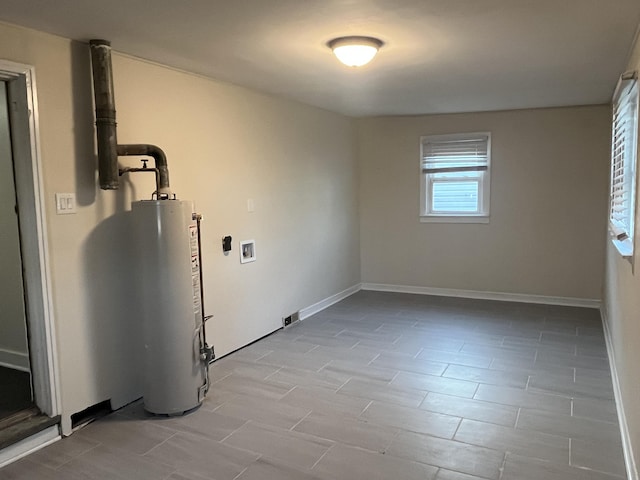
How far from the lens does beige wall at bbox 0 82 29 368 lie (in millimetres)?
3541

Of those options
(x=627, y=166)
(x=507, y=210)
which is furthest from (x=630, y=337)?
(x=507, y=210)

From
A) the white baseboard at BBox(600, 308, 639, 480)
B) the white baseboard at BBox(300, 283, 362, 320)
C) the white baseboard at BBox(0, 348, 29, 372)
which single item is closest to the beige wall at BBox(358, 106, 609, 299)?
the white baseboard at BBox(300, 283, 362, 320)

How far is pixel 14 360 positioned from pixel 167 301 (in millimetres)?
1651

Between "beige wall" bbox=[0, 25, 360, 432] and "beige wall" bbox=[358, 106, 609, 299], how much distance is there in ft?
2.04

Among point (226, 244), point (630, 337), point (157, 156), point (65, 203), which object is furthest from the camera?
point (226, 244)

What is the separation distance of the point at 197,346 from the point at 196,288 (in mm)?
358

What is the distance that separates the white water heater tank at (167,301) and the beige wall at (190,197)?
248mm

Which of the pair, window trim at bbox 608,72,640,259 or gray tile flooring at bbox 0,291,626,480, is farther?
window trim at bbox 608,72,640,259

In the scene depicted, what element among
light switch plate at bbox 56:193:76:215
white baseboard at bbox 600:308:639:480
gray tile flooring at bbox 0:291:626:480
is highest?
light switch plate at bbox 56:193:76:215

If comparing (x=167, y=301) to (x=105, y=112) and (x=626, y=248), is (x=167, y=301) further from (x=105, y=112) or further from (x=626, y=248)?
(x=626, y=248)

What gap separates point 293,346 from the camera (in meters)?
4.28

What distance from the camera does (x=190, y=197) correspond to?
3.65m

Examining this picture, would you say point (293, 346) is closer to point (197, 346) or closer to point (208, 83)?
point (197, 346)

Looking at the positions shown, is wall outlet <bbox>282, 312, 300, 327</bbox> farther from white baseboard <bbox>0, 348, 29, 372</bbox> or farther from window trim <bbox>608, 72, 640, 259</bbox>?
window trim <bbox>608, 72, 640, 259</bbox>
